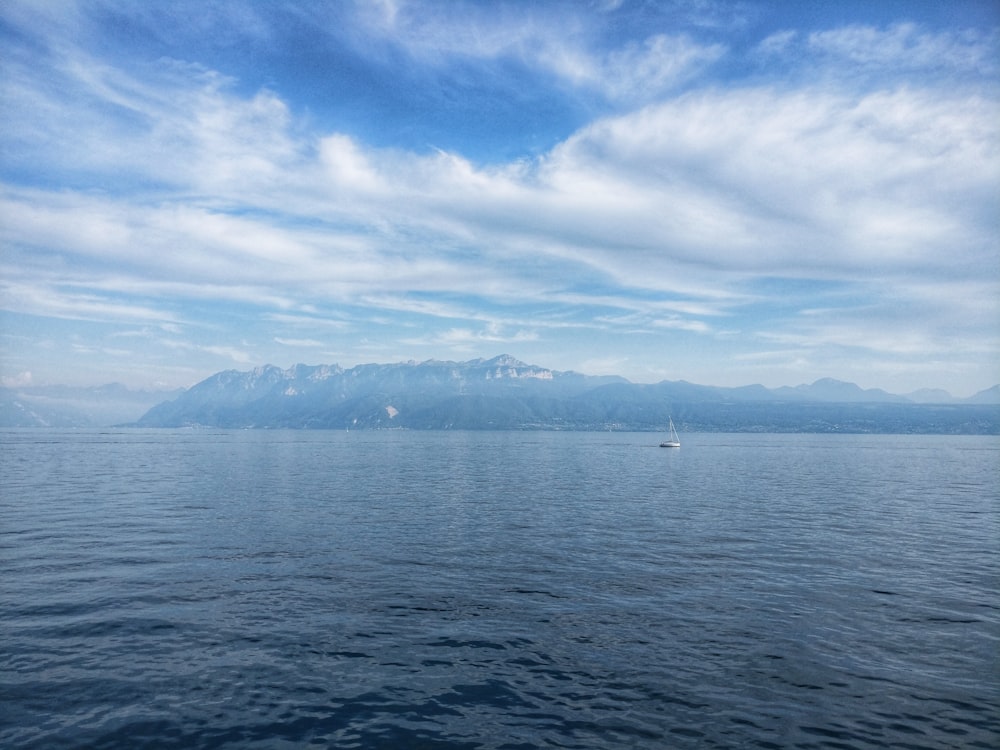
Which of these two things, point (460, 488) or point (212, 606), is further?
point (460, 488)

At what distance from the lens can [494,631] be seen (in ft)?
102

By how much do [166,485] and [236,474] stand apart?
23.5m

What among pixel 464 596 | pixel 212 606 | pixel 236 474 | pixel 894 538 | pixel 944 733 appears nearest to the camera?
pixel 944 733

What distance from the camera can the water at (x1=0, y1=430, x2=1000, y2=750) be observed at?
22031 millimetres

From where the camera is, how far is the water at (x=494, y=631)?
72.3 ft

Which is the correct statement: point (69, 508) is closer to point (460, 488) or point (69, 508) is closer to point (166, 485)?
point (166, 485)

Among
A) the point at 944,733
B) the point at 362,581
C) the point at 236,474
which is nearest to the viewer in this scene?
the point at 944,733

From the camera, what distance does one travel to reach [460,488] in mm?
100750

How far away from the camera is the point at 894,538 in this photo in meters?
58.9

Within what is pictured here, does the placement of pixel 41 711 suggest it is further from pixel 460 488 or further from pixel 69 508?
pixel 460 488

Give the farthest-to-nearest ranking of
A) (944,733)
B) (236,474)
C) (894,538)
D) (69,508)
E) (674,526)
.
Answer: (236,474), (69,508), (674,526), (894,538), (944,733)

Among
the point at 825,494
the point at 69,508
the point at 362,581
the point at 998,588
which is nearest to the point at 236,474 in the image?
the point at 69,508

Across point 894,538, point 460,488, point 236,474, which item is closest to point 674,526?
point 894,538

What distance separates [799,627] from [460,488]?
7293 centimetres
